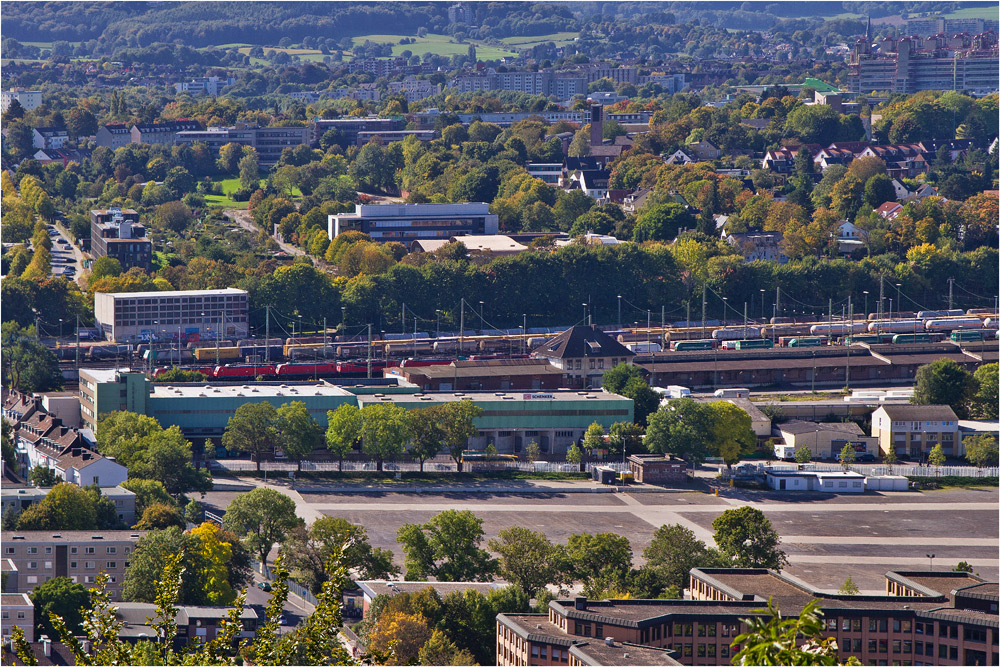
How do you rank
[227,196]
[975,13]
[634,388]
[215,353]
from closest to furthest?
[634,388]
[215,353]
[227,196]
[975,13]

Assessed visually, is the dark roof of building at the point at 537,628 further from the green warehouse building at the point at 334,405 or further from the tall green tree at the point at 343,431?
the green warehouse building at the point at 334,405

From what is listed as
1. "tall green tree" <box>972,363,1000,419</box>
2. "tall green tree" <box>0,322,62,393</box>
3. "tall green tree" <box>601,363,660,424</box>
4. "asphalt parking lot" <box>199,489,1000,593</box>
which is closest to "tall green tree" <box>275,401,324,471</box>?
"asphalt parking lot" <box>199,489,1000,593</box>

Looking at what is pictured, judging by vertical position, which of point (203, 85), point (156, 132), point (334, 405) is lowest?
point (334, 405)

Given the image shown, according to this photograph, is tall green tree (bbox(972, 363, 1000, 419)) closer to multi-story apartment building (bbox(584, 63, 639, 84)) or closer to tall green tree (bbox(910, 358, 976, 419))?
tall green tree (bbox(910, 358, 976, 419))

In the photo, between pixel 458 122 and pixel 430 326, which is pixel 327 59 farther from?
pixel 430 326

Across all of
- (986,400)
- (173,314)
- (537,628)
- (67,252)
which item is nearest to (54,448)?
(537,628)

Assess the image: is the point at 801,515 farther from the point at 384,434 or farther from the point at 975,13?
the point at 975,13
